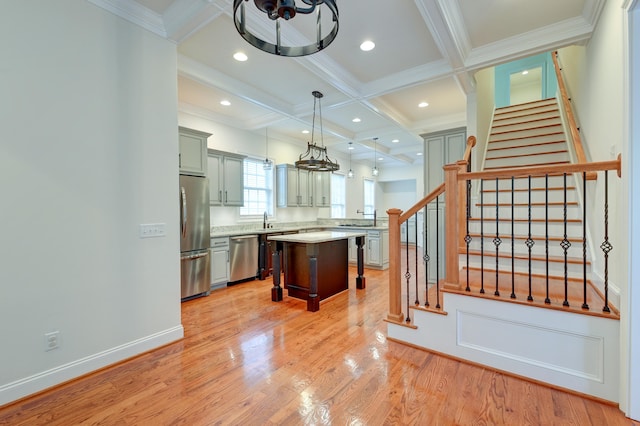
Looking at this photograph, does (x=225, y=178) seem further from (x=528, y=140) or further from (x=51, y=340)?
(x=528, y=140)

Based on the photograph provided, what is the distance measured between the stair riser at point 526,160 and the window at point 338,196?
458cm

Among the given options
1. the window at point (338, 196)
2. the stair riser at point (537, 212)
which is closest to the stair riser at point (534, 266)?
the stair riser at point (537, 212)

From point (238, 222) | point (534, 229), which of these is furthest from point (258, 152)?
point (534, 229)

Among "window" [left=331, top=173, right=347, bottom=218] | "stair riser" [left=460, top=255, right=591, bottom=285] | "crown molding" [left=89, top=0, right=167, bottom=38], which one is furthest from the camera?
"window" [left=331, top=173, right=347, bottom=218]

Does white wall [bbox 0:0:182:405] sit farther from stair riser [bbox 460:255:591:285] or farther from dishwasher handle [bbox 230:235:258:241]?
stair riser [bbox 460:255:591:285]

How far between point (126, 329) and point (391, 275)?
8.11 ft

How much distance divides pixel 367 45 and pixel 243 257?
379cm

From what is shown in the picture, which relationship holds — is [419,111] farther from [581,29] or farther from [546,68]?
[546,68]

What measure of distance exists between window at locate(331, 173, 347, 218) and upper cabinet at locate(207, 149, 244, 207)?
12.3ft

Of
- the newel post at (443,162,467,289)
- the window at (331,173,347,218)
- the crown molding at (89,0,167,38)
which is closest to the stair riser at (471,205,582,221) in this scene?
the newel post at (443,162,467,289)

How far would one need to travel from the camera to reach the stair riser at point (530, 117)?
5.50 meters

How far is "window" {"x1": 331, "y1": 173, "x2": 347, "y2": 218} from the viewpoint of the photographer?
8.82m

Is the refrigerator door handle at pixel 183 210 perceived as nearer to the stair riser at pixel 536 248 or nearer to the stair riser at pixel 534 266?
the stair riser at pixel 534 266

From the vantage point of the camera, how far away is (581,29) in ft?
9.80
